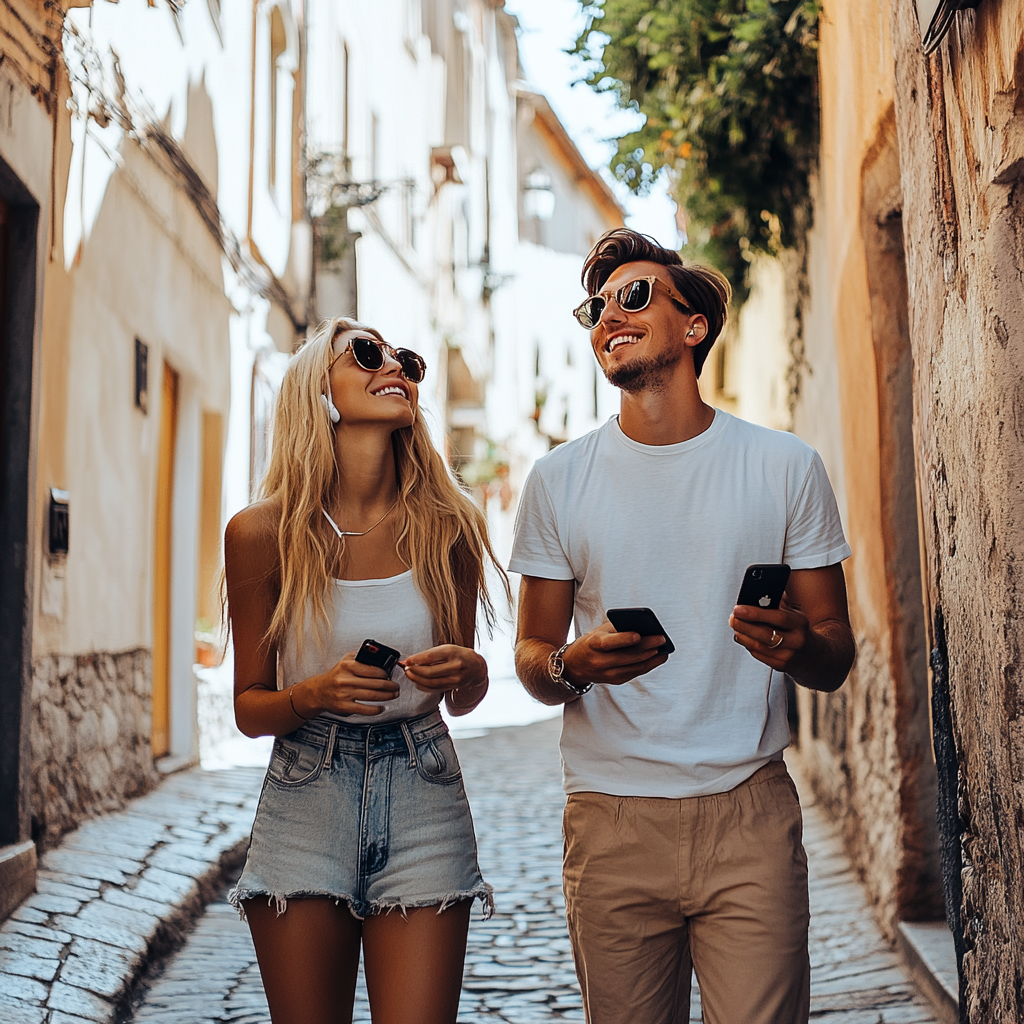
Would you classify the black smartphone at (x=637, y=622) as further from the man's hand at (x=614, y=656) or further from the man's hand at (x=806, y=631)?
the man's hand at (x=806, y=631)

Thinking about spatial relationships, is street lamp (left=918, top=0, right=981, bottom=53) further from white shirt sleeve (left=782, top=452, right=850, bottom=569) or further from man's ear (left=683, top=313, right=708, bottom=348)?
white shirt sleeve (left=782, top=452, right=850, bottom=569)

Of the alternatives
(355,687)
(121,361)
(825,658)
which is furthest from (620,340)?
(121,361)

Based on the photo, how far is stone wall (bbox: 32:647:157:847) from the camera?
224 inches

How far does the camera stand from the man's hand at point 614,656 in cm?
233

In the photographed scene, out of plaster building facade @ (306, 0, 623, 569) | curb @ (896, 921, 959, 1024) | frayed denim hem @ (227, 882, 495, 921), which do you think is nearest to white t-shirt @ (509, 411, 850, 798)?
frayed denim hem @ (227, 882, 495, 921)

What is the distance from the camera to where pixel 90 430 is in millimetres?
6691

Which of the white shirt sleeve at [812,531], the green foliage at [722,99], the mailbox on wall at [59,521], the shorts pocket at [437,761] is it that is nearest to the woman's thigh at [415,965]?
the shorts pocket at [437,761]

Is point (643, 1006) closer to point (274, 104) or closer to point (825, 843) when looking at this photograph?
point (825, 843)

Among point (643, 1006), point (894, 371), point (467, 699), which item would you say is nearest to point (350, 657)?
point (467, 699)

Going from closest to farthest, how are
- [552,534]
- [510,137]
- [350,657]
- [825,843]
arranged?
[350,657] < [552,534] < [825,843] < [510,137]

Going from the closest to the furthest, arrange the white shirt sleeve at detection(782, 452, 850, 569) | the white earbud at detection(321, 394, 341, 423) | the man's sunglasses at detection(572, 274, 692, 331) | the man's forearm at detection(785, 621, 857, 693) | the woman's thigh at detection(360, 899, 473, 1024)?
the man's forearm at detection(785, 621, 857, 693)
the woman's thigh at detection(360, 899, 473, 1024)
the white shirt sleeve at detection(782, 452, 850, 569)
the man's sunglasses at detection(572, 274, 692, 331)
the white earbud at detection(321, 394, 341, 423)

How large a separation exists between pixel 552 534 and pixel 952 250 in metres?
1.21

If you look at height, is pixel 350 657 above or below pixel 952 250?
below

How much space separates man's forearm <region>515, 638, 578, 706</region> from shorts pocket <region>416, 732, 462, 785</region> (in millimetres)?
195
